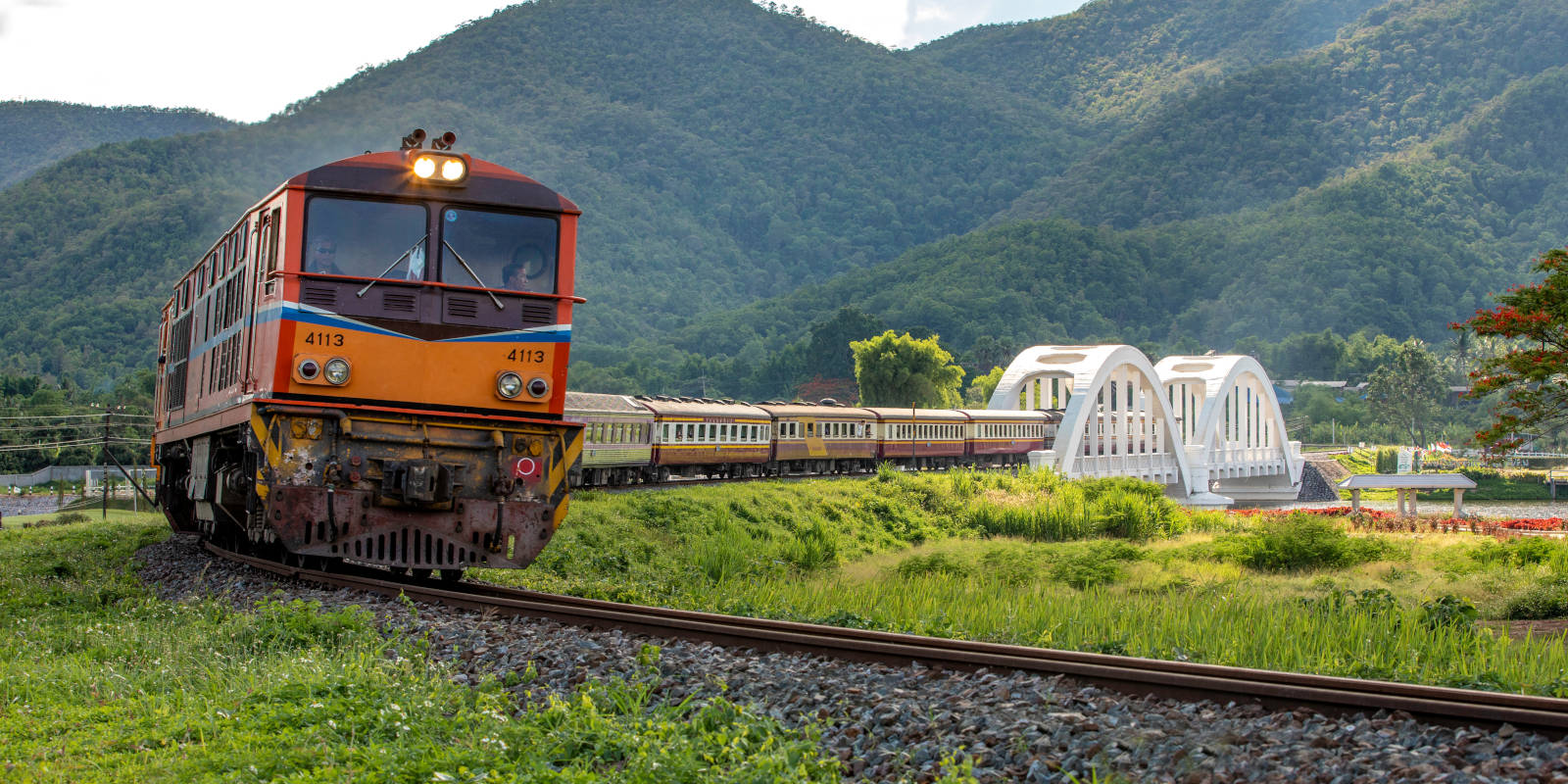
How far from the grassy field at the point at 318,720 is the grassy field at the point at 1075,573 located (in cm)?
388

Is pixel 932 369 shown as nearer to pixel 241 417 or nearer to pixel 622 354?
pixel 622 354

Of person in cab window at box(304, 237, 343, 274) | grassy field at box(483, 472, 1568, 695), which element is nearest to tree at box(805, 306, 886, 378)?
grassy field at box(483, 472, 1568, 695)

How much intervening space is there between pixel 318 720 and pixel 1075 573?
1679 cm

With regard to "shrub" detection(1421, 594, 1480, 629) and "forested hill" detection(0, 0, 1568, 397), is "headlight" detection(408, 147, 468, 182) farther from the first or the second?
"forested hill" detection(0, 0, 1568, 397)

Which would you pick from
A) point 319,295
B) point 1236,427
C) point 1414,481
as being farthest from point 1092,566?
point 1236,427

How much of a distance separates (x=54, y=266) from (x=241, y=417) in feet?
400

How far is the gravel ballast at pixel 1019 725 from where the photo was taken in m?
5.06

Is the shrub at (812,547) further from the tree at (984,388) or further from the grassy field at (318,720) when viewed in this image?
the tree at (984,388)

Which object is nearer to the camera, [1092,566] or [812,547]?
[1092,566]

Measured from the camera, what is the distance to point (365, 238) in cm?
1072

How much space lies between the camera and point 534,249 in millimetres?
11133

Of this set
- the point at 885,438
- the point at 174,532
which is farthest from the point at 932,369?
the point at 174,532

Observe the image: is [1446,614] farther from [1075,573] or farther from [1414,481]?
[1414,481]

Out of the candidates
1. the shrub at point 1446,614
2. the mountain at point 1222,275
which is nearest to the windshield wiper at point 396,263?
the shrub at point 1446,614
